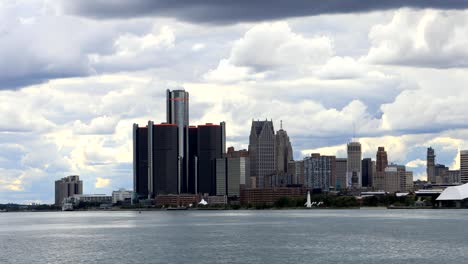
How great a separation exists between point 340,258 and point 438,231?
2408 inches

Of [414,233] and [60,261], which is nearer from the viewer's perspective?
[60,261]

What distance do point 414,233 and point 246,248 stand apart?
44575 millimetres

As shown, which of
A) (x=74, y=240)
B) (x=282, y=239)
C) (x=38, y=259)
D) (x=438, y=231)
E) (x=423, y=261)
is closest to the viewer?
(x=423, y=261)

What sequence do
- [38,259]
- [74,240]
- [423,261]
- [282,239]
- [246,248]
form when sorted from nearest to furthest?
1. [423,261]
2. [38,259]
3. [246,248]
4. [282,239]
5. [74,240]

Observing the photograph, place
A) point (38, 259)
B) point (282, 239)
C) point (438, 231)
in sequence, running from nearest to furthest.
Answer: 1. point (38, 259)
2. point (282, 239)
3. point (438, 231)

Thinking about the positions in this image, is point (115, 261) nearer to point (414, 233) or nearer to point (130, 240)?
point (130, 240)

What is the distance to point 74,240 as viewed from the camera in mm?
150000

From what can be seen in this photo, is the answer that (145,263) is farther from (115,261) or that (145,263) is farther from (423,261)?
(423,261)

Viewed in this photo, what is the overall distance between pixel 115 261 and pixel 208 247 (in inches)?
851

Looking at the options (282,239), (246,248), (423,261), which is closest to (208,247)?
(246,248)

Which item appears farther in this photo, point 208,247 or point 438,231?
point 438,231

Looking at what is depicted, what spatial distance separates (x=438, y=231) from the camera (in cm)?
16188

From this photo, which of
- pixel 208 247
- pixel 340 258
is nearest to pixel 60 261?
pixel 208 247

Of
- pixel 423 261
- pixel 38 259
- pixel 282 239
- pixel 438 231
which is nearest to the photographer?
pixel 423 261
